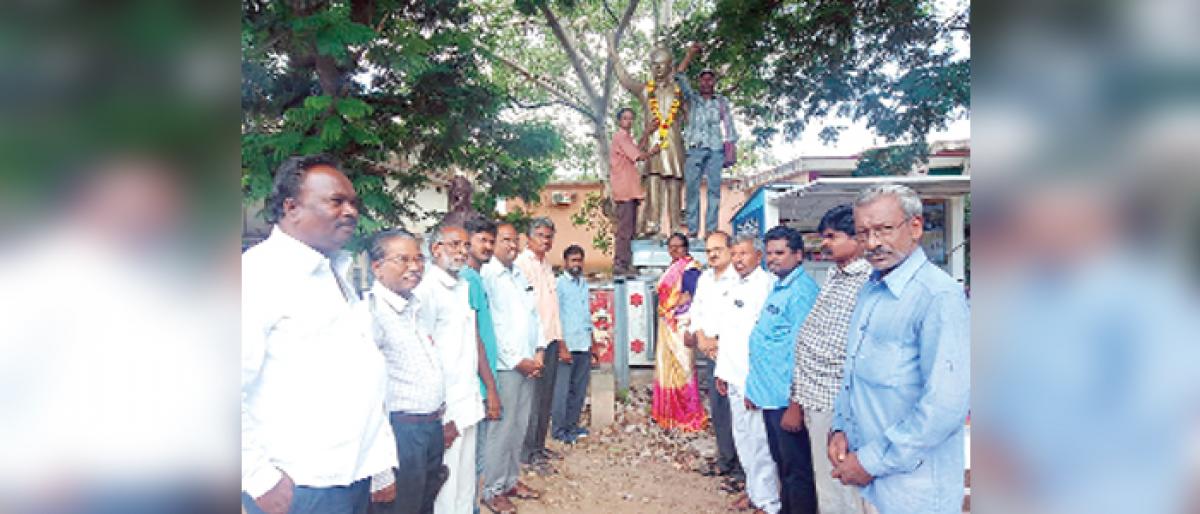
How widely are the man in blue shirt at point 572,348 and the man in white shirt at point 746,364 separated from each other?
6.14 ft

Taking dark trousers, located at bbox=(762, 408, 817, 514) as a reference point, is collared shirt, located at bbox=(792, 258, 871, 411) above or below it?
above

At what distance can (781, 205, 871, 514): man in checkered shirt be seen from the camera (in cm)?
300

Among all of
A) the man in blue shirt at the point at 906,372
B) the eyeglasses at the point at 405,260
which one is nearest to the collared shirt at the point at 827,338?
the man in blue shirt at the point at 906,372

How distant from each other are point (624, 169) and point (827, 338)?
593 centimetres

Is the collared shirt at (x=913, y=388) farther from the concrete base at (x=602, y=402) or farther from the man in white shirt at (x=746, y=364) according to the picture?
the concrete base at (x=602, y=402)

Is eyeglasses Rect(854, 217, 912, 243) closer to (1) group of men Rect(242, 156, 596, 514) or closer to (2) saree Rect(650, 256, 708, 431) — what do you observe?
(1) group of men Rect(242, 156, 596, 514)

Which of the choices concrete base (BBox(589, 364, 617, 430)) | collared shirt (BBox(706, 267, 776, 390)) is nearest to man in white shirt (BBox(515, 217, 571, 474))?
concrete base (BBox(589, 364, 617, 430))

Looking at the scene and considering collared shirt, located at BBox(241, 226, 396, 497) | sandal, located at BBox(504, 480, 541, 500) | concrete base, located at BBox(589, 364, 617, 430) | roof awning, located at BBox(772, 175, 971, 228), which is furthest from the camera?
concrete base, located at BBox(589, 364, 617, 430)

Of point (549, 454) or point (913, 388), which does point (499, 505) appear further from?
point (913, 388)

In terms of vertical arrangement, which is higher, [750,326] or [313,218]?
[313,218]

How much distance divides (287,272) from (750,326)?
119 inches
